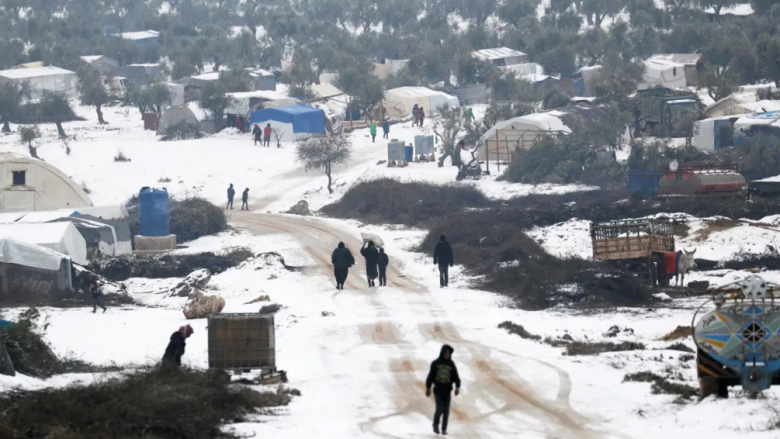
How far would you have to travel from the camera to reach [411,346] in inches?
754

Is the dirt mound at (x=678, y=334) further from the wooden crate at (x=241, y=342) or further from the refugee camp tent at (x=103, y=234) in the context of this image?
the refugee camp tent at (x=103, y=234)

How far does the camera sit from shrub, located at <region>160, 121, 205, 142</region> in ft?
195

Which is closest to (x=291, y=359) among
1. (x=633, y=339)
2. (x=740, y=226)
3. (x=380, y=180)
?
(x=633, y=339)

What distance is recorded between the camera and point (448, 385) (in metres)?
12.6

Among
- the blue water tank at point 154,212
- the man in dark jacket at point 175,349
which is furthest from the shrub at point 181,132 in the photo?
the man in dark jacket at point 175,349

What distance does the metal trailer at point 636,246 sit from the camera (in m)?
27.3

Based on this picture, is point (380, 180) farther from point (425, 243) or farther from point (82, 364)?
point (82, 364)

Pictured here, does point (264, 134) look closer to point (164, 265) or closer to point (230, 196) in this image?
point (230, 196)

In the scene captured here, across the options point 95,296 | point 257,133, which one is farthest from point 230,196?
point 95,296

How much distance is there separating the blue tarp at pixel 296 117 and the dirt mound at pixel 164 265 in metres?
24.8

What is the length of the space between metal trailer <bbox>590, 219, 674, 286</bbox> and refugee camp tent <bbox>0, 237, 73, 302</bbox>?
13.0m

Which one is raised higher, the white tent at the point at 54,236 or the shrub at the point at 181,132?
the shrub at the point at 181,132

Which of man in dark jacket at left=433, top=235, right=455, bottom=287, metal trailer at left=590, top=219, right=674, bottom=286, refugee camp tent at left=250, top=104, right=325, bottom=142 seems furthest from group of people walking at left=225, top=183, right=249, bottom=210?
metal trailer at left=590, top=219, right=674, bottom=286

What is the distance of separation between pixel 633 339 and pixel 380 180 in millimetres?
24855
